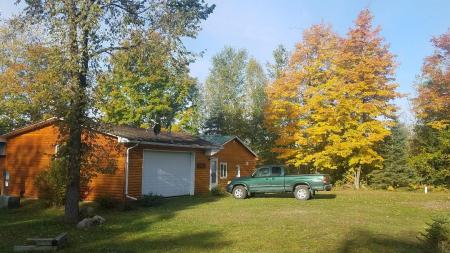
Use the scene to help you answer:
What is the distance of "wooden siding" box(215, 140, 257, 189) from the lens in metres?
29.2

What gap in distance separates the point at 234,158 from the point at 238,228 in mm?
18124

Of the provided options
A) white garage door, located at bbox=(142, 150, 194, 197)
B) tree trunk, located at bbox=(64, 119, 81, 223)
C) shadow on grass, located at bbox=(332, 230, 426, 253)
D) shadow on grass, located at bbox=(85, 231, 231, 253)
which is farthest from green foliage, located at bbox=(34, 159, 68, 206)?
shadow on grass, located at bbox=(332, 230, 426, 253)

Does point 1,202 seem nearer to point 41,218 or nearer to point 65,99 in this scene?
point 41,218

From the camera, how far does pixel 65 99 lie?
42.8ft

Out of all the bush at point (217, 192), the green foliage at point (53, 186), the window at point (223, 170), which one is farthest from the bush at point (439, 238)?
the window at point (223, 170)

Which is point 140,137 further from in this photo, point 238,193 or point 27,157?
point 27,157

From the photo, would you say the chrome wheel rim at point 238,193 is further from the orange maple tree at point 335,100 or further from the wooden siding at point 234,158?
the orange maple tree at point 335,100

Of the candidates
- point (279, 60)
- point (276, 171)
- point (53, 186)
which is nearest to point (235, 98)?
point (279, 60)

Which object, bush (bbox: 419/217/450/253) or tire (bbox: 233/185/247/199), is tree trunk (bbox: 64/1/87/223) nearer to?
bush (bbox: 419/217/450/253)

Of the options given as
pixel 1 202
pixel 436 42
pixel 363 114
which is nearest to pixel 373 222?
pixel 1 202

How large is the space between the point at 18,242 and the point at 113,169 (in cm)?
433

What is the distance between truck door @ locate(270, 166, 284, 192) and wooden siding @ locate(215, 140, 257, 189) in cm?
533

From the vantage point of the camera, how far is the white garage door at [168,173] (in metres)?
22.3

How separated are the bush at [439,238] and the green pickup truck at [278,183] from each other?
1220 cm
